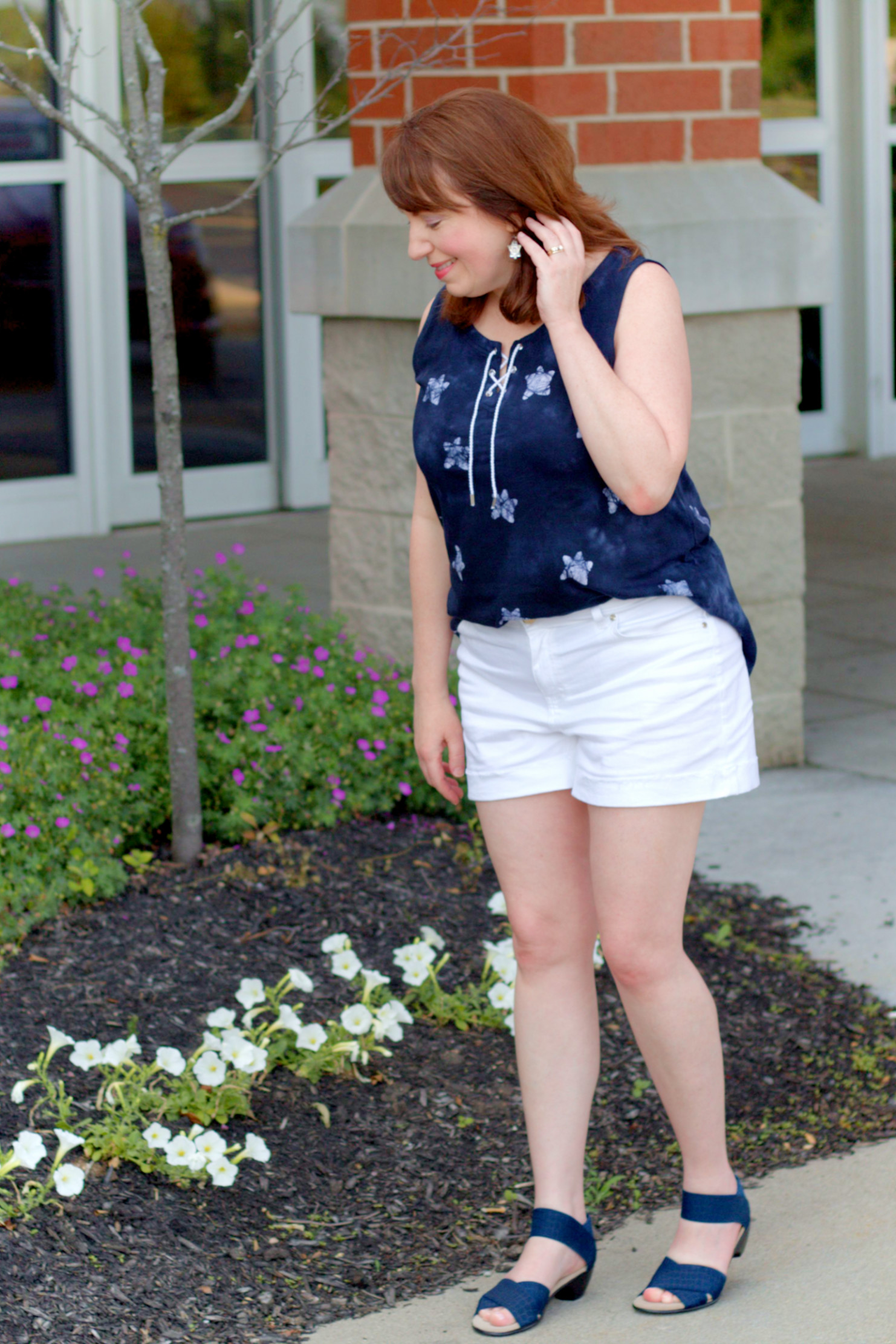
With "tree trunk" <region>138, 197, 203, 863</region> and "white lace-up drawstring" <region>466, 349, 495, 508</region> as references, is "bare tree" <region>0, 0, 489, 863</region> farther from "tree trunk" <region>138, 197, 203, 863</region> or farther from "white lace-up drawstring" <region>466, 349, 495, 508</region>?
"white lace-up drawstring" <region>466, 349, 495, 508</region>

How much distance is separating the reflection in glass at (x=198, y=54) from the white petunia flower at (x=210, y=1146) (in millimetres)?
6621

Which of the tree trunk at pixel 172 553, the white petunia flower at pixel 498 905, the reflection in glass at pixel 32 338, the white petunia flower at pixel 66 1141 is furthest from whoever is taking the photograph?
the reflection in glass at pixel 32 338

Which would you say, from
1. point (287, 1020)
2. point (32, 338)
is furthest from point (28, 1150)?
point (32, 338)

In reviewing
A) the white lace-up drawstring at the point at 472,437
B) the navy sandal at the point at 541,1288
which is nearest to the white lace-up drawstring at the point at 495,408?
the white lace-up drawstring at the point at 472,437

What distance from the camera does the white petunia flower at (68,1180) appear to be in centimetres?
264

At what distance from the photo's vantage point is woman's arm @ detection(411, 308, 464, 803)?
2.60 meters

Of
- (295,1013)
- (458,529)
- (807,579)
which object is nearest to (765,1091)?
(295,1013)

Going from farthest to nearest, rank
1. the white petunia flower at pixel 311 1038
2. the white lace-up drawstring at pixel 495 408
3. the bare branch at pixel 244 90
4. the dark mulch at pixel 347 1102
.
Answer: the bare branch at pixel 244 90 < the white petunia flower at pixel 311 1038 < the dark mulch at pixel 347 1102 < the white lace-up drawstring at pixel 495 408

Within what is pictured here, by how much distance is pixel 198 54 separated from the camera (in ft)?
28.2

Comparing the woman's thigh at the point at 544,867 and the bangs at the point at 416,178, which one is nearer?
the bangs at the point at 416,178

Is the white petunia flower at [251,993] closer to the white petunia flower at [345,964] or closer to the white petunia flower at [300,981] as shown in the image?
the white petunia flower at [300,981]

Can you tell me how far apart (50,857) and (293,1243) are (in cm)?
124

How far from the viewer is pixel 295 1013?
3.29m

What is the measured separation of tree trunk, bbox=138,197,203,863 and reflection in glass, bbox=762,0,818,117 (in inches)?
276
